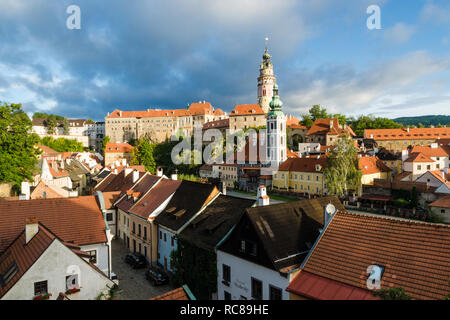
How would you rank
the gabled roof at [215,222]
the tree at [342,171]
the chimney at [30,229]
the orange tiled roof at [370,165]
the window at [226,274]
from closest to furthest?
the chimney at [30,229]
the window at [226,274]
the gabled roof at [215,222]
the tree at [342,171]
the orange tiled roof at [370,165]

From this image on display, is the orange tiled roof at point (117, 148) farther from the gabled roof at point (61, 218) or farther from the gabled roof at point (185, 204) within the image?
the gabled roof at point (61, 218)

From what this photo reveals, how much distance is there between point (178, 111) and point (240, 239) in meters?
131

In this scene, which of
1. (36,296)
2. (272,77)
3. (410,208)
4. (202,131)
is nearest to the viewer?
(36,296)

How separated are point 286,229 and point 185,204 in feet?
33.7

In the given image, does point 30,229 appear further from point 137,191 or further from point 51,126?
point 51,126

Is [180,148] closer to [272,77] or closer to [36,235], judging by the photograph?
[272,77]

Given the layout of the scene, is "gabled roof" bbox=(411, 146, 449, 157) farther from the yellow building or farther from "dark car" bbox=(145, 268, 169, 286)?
"dark car" bbox=(145, 268, 169, 286)

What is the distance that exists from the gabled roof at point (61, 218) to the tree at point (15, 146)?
18.3 meters

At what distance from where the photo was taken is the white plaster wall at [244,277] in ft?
45.8

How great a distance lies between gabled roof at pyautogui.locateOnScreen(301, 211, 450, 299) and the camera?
35.2 ft

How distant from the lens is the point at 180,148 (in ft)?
320

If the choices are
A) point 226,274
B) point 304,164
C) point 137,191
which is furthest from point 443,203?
point 137,191

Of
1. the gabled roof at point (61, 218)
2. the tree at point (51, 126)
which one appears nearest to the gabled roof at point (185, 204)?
the gabled roof at point (61, 218)
